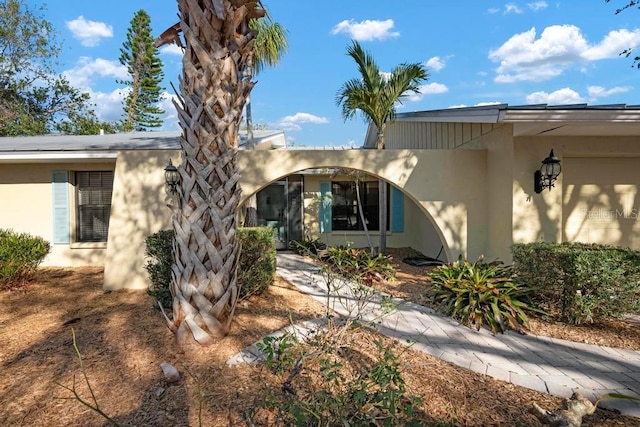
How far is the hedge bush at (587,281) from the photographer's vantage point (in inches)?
165

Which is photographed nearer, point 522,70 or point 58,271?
point 58,271

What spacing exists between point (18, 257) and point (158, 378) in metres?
5.14

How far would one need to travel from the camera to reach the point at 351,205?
11.7 meters

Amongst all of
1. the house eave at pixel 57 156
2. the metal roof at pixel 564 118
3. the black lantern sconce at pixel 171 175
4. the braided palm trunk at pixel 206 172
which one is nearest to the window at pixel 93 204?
the house eave at pixel 57 156

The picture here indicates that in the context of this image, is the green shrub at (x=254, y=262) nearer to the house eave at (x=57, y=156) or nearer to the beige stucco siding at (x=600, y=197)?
the house eave at (x=57, y=156)

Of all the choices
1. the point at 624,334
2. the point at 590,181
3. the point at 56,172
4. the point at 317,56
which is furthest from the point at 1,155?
the point at 590,181

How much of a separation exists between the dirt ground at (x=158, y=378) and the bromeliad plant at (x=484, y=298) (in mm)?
716

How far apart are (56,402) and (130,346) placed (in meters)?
0.90

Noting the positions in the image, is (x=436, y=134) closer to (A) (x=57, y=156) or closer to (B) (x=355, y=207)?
(B) (x=355, y=207)

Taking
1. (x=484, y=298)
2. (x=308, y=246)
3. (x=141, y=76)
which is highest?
(x=141, y=76)

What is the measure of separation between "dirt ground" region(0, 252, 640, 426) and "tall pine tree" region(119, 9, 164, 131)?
25456mm

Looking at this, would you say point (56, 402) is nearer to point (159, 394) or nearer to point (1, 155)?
point (159, 394)

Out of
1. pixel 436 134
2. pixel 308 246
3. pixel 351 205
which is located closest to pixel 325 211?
pixel 351 205

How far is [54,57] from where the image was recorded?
19516 millimetres
